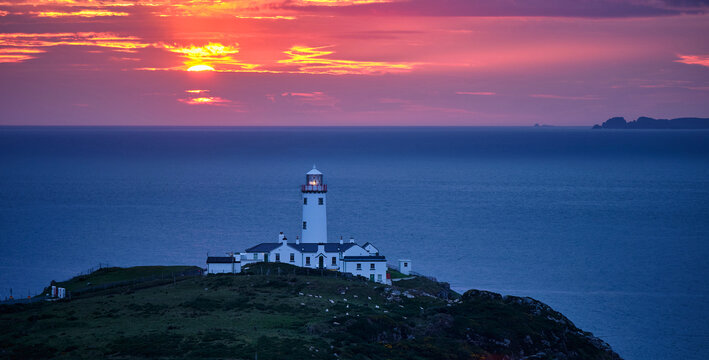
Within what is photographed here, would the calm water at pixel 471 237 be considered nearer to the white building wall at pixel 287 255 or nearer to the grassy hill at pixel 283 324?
the grassy hill at pixel 283 324

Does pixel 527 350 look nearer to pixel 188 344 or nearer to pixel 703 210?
pixel 188 344

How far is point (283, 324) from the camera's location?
41.4 meters

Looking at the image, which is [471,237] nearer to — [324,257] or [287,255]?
[324,257]

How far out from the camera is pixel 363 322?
4178 cm

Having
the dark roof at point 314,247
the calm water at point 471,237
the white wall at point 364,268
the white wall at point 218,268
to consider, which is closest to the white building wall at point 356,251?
the dark roof at point 314,247

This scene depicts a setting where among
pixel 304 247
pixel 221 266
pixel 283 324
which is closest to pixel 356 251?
pixel 304 247

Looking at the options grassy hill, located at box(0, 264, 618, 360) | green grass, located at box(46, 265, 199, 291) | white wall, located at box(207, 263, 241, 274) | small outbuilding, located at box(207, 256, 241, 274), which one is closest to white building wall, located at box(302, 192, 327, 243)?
small outbuilding, located at box(207, 256, 241, 274)

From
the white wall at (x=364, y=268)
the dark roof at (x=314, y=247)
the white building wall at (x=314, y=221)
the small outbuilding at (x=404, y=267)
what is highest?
the white building wall at (x=314, y=221)

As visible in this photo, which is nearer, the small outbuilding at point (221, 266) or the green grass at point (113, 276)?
the green grass at point (113, 276)

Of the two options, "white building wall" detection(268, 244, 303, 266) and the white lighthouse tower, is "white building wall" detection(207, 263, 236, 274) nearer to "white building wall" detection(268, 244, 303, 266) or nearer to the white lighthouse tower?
"white building wall" detection(268, 244, 303, 266)

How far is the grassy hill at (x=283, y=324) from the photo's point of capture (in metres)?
36.7

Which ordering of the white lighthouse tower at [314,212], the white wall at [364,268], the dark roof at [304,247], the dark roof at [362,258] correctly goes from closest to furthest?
the white wall at [364,268]
the dark roof at [362,258]
the dark roof at [304,247]
the white lighthouse tower at [314,212]

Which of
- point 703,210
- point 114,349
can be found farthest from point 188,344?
point 703,210

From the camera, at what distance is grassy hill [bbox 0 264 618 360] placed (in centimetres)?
3672
